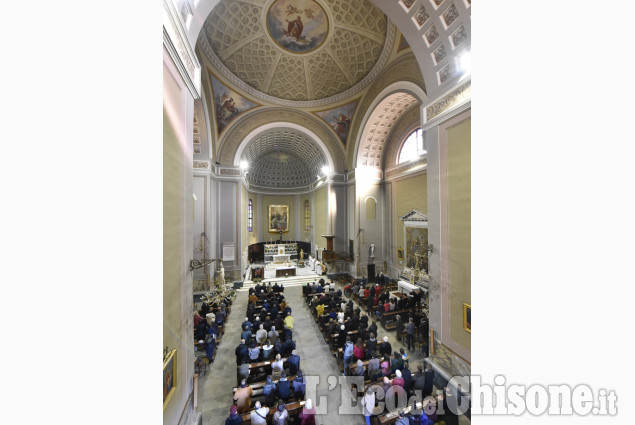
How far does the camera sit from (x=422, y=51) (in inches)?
242

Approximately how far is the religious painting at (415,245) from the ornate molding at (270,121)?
622 cm

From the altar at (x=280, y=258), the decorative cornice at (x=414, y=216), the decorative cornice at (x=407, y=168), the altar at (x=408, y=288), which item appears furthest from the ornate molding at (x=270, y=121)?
the altar at (x=408, y=288)

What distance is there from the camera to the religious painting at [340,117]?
14.3 metres

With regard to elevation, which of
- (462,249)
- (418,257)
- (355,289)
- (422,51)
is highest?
(422,51)

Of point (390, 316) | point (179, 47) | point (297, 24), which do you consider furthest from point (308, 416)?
point (297, 24)

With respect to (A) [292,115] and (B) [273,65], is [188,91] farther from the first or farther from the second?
(A) [292,115]

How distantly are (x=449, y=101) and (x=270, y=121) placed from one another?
10893 mm

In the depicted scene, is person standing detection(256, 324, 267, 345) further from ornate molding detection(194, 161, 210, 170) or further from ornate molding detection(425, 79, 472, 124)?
ornate molding detection(194, 161, 210, 170)

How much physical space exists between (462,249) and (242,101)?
13.2 m

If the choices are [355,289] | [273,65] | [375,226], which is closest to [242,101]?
[273,65]

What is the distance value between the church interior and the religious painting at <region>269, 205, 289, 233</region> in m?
1.13

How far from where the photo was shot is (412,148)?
501 inches

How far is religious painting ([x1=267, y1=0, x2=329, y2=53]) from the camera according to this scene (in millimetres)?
9930

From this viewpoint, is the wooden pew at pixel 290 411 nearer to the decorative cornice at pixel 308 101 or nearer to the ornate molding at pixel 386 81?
the ornate molding at pixel 386 81
